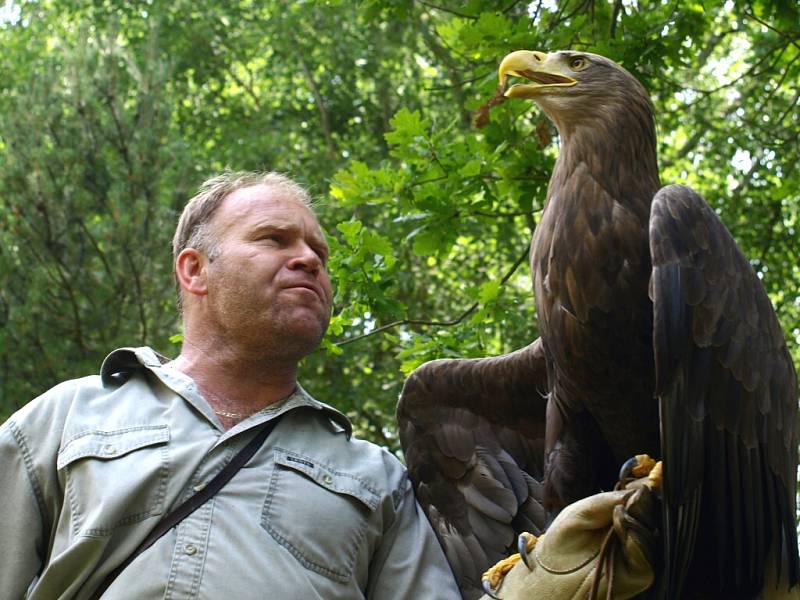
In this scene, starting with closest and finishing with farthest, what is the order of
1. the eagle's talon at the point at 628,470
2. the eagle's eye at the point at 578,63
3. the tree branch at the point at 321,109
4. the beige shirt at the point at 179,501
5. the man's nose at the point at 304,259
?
the beige shirt at the point at 179,501, the eagle's talon at the point at 628,470, the man's nose at the point at 304,259, the eagle's eye at the point at 578,63, the tree branch at the point at 321,109

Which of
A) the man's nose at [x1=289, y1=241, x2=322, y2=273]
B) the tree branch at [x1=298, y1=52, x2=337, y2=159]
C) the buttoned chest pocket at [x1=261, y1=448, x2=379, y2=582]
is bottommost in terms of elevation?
the buttoned chest pocket at [x1=261, y1=448, x2=379, y2=582]

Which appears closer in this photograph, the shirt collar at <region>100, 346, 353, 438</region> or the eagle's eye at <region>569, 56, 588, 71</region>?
the shirt collar at <region>100, 346, 353, 438</region>

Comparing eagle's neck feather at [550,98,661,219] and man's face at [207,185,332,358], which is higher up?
eagle's neck feather at [550,98,661,219]

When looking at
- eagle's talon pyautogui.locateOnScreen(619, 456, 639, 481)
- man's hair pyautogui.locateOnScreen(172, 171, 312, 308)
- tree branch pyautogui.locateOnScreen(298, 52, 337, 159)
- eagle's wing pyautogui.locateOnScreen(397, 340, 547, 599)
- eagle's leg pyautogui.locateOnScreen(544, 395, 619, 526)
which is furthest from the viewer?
tree branch pyautogui.locateOnScreen(298, 52, 337, 159)

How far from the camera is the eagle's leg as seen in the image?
13.4 ft

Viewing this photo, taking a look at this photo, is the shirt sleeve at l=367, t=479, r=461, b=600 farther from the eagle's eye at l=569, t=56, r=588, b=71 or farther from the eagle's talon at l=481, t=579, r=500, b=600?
the eagle's eye at l=569, t=56, r=588, b=71

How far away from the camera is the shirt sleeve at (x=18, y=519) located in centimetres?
314

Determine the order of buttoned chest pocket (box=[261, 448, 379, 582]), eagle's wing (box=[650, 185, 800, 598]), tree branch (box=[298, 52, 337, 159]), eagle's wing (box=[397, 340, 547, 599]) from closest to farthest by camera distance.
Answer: buttoned chest pocket (box=[261, 448, 379, 582]) → eagle's wing (box=[650, 185, 800, 598]) → eagle's wing (box=[397, 340, 547, 599]) → tree branch (box=[298, 52, 337, 159])

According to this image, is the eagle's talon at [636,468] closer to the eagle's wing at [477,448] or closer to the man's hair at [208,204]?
the eagle's wing at [477,448]

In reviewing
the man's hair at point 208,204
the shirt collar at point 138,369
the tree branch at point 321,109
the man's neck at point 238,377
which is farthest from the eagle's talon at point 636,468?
the tree branch at point 321,109

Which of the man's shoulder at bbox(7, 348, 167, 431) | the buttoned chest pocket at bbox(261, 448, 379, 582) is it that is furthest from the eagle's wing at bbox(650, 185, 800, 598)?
the man's shoulder at bbox(7, 348, 167, 431)

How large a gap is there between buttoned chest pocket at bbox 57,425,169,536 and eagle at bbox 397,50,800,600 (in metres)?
1.44

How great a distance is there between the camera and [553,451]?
4.13 meters

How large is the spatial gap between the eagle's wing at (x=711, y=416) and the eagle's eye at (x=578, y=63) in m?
0.70
